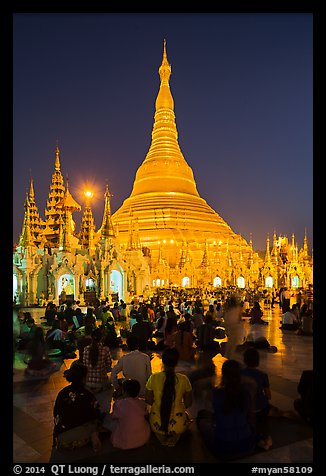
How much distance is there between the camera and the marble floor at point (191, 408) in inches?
158

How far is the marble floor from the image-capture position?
4.00m

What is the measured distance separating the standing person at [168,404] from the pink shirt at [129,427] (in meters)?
0.19

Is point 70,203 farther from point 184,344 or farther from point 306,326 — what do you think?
point 184,344

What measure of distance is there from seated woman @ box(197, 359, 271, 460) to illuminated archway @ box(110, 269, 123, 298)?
20.6 meters

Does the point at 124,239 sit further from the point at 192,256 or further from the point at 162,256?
the point at 192,256

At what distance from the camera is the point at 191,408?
5.46 metres

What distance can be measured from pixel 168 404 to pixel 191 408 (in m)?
1.43

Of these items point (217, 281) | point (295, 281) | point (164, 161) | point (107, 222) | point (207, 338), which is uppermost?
point (164, 161)

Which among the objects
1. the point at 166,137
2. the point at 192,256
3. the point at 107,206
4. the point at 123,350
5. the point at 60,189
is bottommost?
the point at 123,350

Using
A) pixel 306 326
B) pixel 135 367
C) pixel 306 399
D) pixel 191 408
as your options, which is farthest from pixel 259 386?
pixel 306 326
